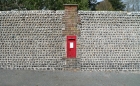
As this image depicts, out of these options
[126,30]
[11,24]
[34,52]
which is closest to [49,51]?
[34,52]

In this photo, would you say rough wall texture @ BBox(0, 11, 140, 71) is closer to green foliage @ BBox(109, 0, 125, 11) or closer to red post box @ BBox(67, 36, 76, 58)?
red post box @ BBox(67, 36, 76, 58)

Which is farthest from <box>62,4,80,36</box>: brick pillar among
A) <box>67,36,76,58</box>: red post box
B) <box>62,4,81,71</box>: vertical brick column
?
<box>67,36,76,58</box>: red post box

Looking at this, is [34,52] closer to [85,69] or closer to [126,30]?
[85,69]

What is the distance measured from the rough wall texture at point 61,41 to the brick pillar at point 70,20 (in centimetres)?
17

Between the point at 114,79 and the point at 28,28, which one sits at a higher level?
the point at 28,28

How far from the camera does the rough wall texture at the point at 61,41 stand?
12.4m

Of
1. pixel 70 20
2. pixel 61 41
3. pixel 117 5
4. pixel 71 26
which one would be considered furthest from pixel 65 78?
pixel 117 5

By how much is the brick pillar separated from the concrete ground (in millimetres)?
2001

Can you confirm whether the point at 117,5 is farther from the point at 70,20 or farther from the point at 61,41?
the point at 61,41

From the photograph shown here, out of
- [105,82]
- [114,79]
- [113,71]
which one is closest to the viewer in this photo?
[105,82]

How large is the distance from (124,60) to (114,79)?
85.1 inches

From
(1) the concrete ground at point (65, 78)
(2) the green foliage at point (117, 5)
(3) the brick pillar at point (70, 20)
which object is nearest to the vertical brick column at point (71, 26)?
(3) the brick pillar at point (70, 20)

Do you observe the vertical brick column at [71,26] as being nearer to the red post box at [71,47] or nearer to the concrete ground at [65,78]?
the red post box at [71,47]

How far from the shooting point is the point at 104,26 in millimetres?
12406
